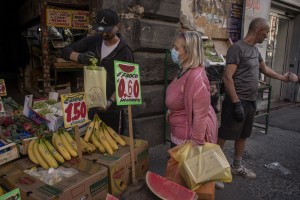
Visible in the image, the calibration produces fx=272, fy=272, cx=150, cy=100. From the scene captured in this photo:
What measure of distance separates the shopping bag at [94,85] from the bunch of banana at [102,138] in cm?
36

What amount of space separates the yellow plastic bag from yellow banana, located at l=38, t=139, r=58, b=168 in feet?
3.37

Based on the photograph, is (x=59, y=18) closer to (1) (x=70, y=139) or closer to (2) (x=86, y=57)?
(2) (x=86, y=57)

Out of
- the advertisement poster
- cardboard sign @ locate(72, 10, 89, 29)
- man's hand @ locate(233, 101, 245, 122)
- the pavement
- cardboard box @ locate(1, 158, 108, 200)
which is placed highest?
the advertisement poster

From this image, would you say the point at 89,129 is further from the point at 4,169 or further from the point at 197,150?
the point at 197,150

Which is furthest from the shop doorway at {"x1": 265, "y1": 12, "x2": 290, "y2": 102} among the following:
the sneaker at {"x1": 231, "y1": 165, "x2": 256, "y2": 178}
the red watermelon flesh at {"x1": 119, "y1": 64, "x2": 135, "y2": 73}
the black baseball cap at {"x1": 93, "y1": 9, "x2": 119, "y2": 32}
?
the red watermelon flesh at {"x1": 119, "y1": 64, "x2": 135, "y2": 73}

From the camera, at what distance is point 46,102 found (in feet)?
10.3

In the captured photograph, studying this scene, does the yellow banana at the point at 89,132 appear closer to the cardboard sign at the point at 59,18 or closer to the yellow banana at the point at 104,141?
the yellow banana at the point at 104,141

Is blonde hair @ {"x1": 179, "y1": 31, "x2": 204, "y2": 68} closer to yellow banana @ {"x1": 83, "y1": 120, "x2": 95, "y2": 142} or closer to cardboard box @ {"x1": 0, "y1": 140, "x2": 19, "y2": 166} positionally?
yellow banana @ {"x1": 83, "y1": 120, "x2": 95, "y2": 142}

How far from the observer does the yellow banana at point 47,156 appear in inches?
85.4

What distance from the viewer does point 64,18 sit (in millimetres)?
5668

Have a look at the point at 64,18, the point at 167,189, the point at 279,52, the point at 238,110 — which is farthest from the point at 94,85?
the point at 279,52

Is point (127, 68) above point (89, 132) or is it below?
above

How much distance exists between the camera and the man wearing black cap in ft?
9.21

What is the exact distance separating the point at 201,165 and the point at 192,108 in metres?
0.49
